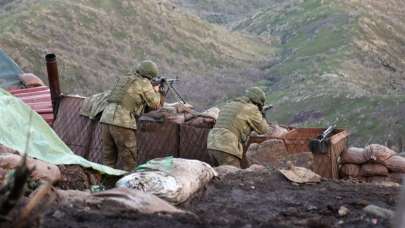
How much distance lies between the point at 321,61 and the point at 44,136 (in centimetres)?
2399

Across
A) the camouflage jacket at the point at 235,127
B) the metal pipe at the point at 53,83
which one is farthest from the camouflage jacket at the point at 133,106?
the metal pipe at the point at 53,83

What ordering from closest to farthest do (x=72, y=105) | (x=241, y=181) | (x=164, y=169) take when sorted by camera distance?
1. (x=164, y=169)
2. (x=241, y=181)
3. (x=72, y=105)

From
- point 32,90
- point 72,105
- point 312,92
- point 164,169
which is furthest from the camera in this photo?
point 312,92

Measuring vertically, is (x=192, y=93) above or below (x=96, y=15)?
below

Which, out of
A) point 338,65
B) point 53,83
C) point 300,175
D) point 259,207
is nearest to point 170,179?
point 259,207

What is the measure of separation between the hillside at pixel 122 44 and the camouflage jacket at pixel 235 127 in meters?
16.9

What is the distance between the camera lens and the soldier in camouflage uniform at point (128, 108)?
9.65 metres

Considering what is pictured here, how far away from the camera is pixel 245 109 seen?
9.56m

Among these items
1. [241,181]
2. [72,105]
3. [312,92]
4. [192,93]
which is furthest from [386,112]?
[241,181]

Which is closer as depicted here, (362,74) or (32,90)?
(32,90)

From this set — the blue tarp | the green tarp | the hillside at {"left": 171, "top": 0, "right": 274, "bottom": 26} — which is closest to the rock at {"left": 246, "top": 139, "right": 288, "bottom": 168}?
the green tarp

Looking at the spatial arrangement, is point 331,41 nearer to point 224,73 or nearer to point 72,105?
point 224,73

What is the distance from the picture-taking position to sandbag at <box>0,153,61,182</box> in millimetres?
6773

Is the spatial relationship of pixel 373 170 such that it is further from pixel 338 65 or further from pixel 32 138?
pixel 338 65
